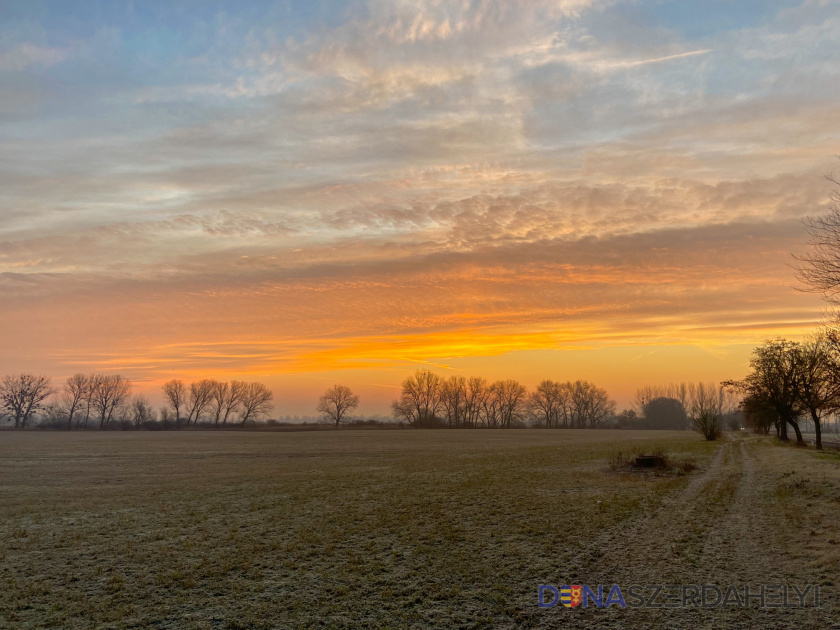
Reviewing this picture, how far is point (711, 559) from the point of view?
11109 millimetres

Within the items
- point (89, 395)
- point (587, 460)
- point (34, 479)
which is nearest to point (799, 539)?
point (587, 460)

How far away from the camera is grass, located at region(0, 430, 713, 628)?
8.95 metres

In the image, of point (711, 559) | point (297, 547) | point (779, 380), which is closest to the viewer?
point (711, 559)

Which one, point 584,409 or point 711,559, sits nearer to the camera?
point 711,559

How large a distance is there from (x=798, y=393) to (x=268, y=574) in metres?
54.3

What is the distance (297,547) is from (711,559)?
369 inches

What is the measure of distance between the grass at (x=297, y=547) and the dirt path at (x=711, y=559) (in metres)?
0.81

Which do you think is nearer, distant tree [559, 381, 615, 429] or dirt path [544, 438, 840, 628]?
dirt path [544, 438, 840, 628]

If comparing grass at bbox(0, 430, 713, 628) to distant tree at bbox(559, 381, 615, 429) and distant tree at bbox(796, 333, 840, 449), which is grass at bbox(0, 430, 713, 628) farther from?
distant tree at bbox(559, 381, 615, 429)

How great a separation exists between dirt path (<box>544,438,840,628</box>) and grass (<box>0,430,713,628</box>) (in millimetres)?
806
